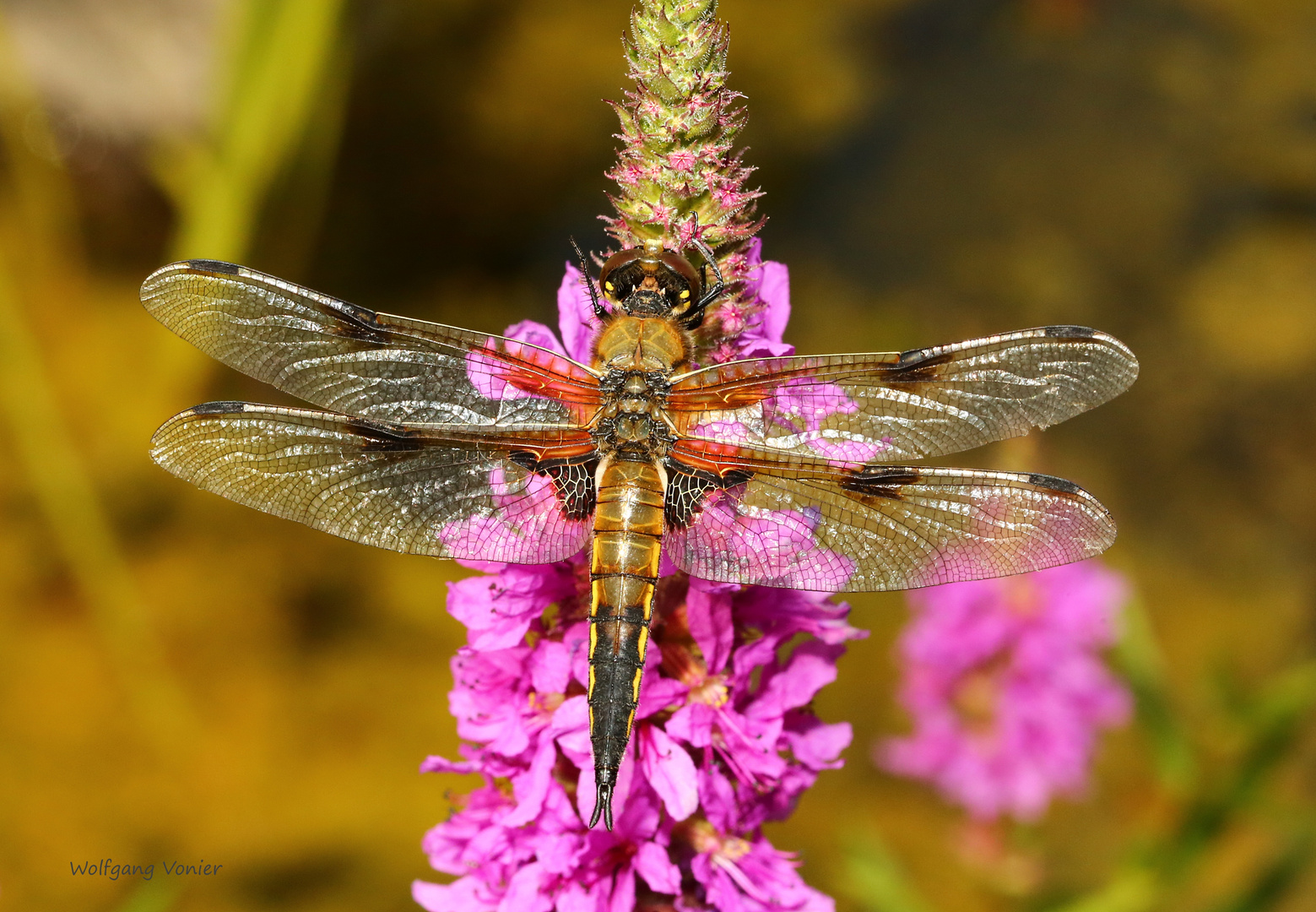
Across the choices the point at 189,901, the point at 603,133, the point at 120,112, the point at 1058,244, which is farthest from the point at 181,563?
the point at 1058,244

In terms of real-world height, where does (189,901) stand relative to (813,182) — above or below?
below

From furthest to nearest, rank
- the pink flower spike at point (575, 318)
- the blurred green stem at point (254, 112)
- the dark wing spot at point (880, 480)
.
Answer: the blurred green stem at point (254, 112), the pink flower spike at point (575, 318), the dark wing spot at point (880, 480)

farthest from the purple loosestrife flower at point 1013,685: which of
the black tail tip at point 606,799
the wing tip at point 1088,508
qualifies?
the black tail tip at point 606,799

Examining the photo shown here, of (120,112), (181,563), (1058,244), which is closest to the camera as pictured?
(181,563)

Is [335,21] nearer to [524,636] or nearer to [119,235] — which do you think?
[119,235]

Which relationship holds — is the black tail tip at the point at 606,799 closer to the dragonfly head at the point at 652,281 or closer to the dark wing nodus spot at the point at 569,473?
the dark wing nodus spot at the point at 569,473

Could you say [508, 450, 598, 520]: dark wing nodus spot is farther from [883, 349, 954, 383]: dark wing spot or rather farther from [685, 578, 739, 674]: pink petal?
[883, 349, 954, 383]: dark wing spot

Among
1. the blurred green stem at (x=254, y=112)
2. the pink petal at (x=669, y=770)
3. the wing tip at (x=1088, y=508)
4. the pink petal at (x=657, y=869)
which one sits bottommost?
the pink petal at (x=657, y=869)
